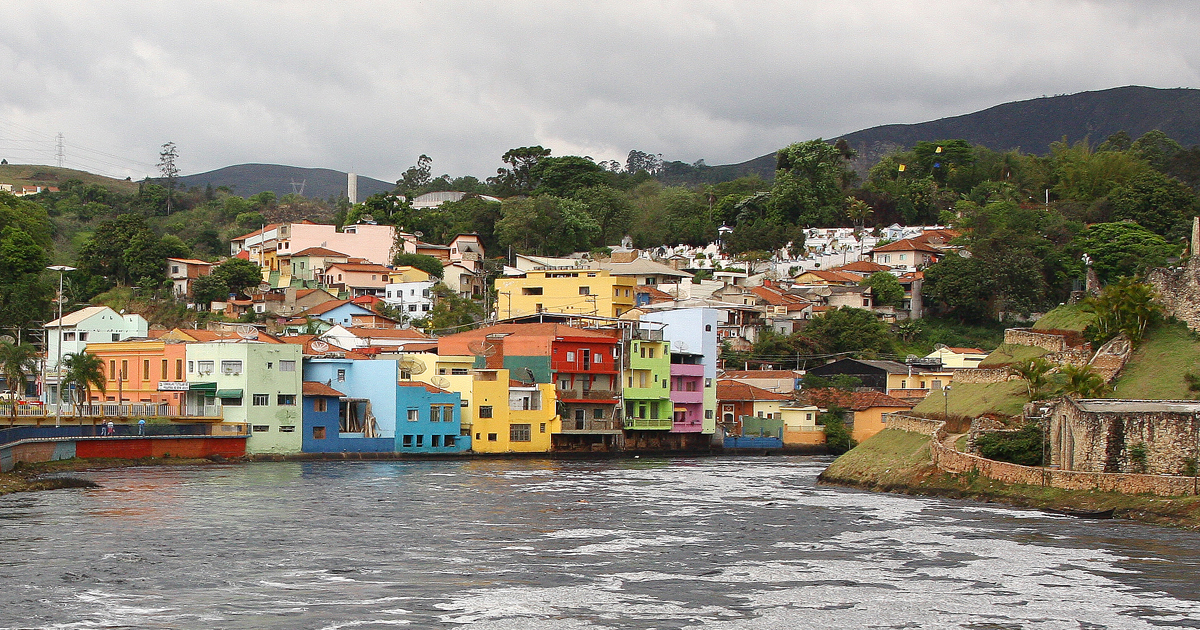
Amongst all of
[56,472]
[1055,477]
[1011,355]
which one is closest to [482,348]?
[56,472]

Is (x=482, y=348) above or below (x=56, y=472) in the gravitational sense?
above

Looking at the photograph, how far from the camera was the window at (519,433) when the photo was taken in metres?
71.3

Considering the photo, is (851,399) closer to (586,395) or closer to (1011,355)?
(586,395)

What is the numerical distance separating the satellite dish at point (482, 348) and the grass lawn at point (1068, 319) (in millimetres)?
31782

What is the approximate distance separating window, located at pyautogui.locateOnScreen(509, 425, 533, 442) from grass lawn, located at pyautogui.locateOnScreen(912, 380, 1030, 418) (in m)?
24.4

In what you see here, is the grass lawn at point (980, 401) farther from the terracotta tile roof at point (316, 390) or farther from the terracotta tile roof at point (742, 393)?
the terracotta tile roof at point (742, 393)

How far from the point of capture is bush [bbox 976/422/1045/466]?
1679 inches

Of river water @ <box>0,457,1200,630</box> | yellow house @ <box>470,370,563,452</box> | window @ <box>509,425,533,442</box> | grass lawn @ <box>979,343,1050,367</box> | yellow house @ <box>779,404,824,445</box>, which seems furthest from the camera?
yellow house @ <box>779,404,824,445</box>

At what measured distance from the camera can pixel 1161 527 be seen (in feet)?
113

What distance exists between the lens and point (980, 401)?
4981cm

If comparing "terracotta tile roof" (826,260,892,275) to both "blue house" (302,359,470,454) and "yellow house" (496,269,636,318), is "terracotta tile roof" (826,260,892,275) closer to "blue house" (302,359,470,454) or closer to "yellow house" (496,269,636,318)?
"yellow house" (496,269,636,318)

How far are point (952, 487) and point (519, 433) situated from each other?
3186cm

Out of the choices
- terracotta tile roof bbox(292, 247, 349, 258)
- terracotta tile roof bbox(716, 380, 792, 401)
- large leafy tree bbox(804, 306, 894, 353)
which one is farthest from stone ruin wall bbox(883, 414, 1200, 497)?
terracotta tile roof bbox(292, 247, 349, 258)

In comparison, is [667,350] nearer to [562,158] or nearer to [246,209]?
[562,158]
